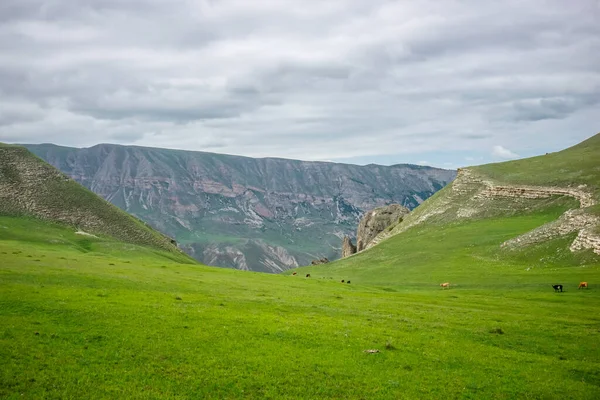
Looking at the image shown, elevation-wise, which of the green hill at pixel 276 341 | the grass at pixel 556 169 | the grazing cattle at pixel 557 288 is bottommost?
the grazing cattle at pixel 557 288

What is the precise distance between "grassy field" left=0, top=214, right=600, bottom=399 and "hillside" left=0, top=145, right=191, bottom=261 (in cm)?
8639

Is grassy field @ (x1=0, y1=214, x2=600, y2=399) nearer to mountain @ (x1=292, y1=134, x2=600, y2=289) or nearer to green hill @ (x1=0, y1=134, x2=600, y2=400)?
green hill @ (x1=0, y1=134, x2=600, y2=400)

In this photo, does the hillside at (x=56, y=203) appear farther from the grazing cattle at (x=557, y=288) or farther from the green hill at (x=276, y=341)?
the grazing cattle at (x=557, y=288)

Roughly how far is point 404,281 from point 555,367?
60286 mm

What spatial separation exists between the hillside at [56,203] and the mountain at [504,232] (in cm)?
6483

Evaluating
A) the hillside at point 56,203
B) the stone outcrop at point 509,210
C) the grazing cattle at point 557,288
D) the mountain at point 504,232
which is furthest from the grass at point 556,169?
the hillside at point 56,203

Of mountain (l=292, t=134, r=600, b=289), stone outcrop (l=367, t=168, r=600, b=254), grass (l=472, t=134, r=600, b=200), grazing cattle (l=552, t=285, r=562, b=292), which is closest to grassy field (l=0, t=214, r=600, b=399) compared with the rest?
grazing cattle (l=552, t=285, r=562, b=292)

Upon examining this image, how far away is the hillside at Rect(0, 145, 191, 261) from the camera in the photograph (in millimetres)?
130500

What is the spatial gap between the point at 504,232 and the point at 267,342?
9903 centimetres

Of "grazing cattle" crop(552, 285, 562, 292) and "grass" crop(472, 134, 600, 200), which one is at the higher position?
"grass" crop(472, 134, 600, 200)

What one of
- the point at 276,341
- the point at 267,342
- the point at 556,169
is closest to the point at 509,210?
the point at 556,169

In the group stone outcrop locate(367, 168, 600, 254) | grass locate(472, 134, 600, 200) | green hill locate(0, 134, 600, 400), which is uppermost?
grass locate(472, 134, 600, 200)

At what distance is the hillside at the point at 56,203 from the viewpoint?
13050 centimetres

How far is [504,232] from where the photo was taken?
365 ft
